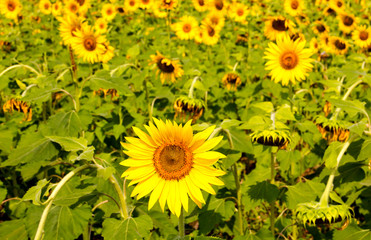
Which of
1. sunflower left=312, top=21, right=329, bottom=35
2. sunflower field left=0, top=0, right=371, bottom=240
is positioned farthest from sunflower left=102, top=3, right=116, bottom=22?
sunflower left=312, top=21, right=329, bottom=35

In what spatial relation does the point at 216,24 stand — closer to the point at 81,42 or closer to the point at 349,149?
the point at 81,42

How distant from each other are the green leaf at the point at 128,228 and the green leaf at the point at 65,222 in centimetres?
11

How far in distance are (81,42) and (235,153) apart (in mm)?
2093

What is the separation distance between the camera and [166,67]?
3.20 metres

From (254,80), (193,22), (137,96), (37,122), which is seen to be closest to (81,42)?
(137,96)

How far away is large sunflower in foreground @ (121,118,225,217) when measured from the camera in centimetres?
135

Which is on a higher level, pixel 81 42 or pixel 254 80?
pixel 81 42

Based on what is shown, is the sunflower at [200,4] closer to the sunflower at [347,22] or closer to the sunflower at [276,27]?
the sunflower at [347,22]

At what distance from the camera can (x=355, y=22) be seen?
17.8 feet

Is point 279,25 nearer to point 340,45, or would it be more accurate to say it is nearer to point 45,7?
point 340,45

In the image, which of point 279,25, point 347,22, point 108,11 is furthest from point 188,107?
point 108,11

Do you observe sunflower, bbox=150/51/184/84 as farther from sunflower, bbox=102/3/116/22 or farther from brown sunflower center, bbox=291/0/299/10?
sunflower, bbox=102/3/116/22

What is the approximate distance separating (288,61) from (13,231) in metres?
2.25

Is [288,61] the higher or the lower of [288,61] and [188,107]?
the higher
